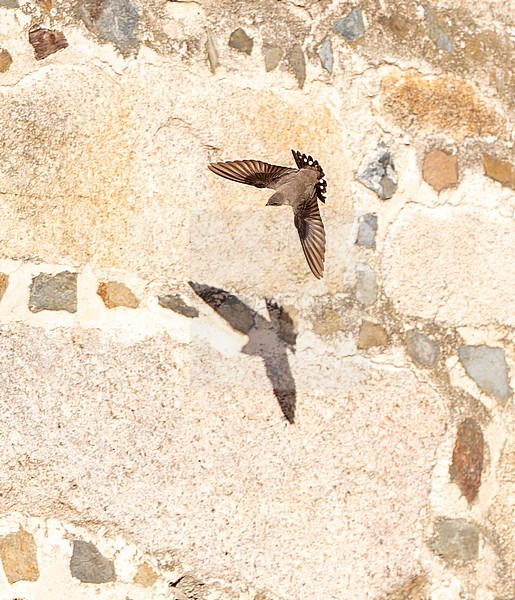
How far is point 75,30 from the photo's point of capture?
1.36 meters

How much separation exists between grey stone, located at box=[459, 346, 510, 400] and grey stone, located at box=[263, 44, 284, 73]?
59 centimetres

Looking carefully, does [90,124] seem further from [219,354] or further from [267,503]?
[267,503]

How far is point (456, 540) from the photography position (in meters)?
1.42

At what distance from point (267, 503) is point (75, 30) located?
0.82 meters

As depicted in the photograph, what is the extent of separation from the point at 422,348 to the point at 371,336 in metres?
0.09

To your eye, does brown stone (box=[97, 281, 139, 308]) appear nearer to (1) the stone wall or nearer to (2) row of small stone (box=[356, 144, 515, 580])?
(1) the stone wall

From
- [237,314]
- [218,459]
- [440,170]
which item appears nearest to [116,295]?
[237,314]

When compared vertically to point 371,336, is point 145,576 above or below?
below

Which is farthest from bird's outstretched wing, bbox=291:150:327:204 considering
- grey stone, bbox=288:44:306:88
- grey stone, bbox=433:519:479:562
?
grey stone, bbox=433:519:479:562

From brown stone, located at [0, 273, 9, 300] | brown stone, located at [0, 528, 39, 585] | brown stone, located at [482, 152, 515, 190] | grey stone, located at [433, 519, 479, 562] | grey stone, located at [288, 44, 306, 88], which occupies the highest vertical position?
grey stone, located at [288, 44, 306, 88]

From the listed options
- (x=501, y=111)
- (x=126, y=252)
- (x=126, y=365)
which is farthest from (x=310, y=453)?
(x=501, y=111)

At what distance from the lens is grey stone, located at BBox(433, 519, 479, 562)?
1406 millimetres

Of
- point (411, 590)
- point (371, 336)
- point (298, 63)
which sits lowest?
point (411, 590)

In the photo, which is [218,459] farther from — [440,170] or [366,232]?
[440,170]
